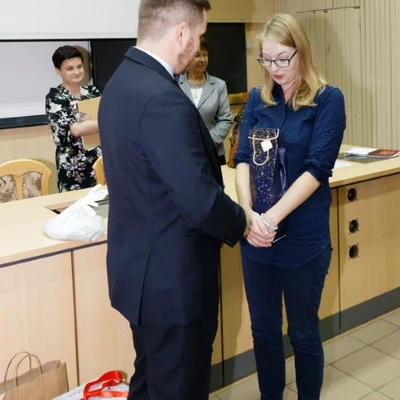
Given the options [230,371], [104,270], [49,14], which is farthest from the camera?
[49,14]

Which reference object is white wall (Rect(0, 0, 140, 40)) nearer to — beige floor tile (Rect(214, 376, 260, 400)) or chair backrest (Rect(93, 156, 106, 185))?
A: chair backrest (Rect(93, 156, 106, 185))

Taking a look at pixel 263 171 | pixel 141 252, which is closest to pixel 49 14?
pixel 263 171

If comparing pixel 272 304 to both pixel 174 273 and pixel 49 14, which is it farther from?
pixel 49 14

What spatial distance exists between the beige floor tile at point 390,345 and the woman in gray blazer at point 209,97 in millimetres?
1333

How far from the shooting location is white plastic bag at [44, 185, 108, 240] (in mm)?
1899

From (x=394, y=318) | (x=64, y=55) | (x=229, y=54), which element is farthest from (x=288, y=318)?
(x=229, y=54)

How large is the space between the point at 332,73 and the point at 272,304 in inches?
136

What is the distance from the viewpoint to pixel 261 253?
1.86 metres

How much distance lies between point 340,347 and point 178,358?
4.97 ft

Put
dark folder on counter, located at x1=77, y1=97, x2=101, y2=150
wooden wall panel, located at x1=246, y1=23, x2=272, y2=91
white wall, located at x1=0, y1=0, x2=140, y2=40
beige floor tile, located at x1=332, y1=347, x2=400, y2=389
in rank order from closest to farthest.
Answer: beige floor tile, located at x1=332, y1=347, x2=400, y2=389 < dark folder on counter, located at x1=77, y1=97, x2=101, y2=150 < white wall, located at x1=0, y1=0, x2=140, y2=40 < wooden wall panel, located at x1=246, y1=23, x2=272, y2=91

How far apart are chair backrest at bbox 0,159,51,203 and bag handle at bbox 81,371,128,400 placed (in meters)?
1.26

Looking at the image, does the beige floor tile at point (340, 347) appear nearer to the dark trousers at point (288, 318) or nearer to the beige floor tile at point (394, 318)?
the beige floor tile at point (394, 318)

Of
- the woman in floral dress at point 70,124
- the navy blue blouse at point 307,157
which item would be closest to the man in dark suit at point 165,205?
the navy blue blouse at point 307,157

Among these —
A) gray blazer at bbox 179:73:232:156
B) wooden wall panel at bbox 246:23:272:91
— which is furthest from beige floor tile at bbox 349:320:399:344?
wooden wall panel at bbox 246:23:272:91
